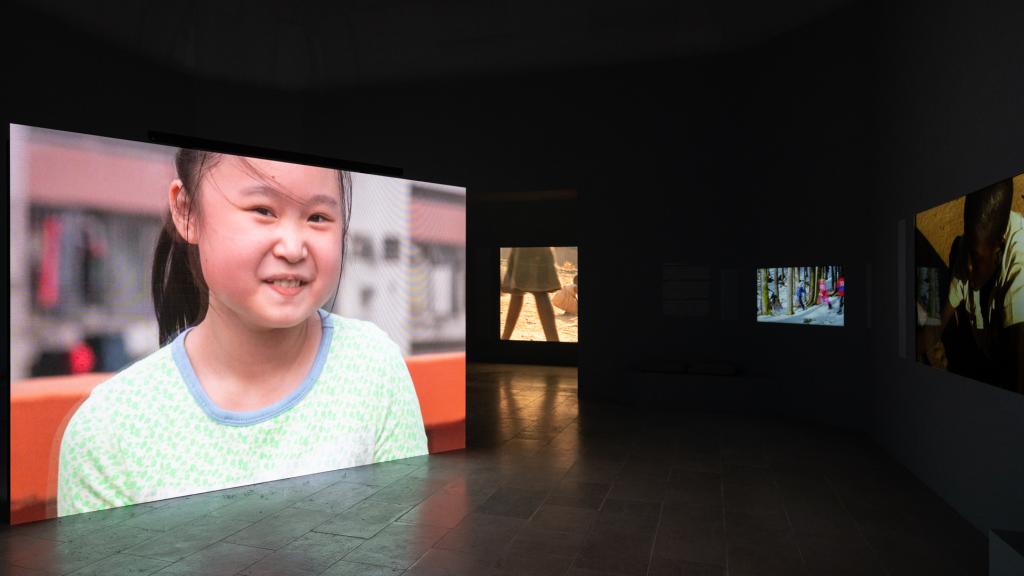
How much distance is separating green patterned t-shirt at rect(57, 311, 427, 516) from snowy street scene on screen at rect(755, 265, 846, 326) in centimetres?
496

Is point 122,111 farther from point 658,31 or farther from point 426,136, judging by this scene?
point 658,31

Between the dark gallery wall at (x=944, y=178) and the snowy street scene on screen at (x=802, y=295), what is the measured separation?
28.6 inches

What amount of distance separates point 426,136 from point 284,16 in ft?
8.25

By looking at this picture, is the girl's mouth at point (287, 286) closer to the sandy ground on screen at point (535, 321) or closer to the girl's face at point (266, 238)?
the girl's face at point (266, 238)

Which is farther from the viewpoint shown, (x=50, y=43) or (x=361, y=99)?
(x=361, y=99)

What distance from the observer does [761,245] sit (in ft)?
29.9

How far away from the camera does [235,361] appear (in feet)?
18.4

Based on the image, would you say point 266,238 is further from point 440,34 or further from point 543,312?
point 543,312

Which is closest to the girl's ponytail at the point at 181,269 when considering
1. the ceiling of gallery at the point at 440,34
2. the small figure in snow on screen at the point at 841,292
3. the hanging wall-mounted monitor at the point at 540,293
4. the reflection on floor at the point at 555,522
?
the reflection on floor at the point at 555,522

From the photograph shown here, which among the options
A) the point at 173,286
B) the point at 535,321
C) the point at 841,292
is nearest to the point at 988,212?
the point at 841,292

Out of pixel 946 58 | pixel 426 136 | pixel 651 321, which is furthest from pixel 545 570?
pixel 426 136

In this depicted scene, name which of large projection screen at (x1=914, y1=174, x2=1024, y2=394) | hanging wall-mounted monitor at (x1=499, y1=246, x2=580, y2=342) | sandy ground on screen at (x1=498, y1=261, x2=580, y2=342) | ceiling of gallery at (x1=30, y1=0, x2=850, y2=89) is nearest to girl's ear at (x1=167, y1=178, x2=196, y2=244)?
ceiling of gallery at (x1=30, y1=0, x2=850, y2=89)

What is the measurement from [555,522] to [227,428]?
9.03ft

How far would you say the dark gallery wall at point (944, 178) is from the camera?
168 inches
